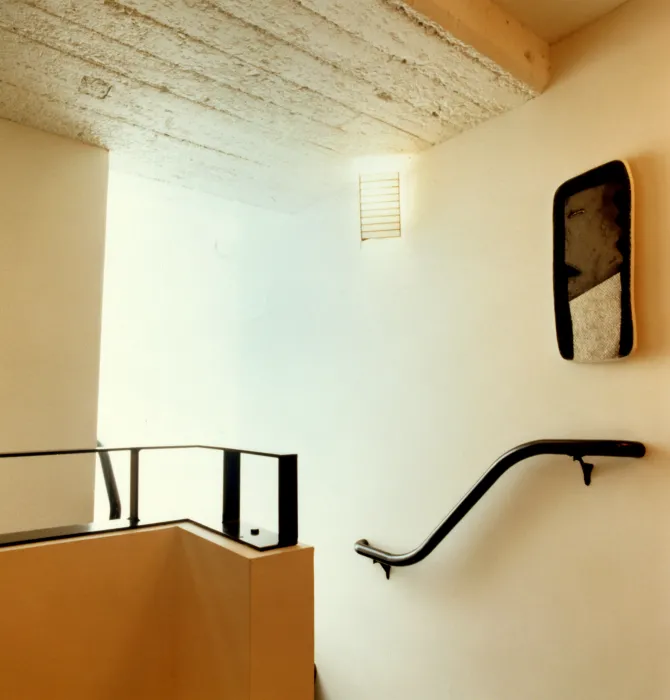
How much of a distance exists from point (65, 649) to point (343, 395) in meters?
1.46

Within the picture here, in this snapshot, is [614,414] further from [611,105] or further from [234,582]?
[234,582]

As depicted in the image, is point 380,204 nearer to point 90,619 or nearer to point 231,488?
point 231,488

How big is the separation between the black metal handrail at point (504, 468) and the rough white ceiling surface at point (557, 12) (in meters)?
1.25

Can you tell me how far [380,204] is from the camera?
2311mm

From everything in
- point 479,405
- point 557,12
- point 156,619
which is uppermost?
point 557,12

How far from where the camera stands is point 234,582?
4.58 ft

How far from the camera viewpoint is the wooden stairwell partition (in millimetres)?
1372

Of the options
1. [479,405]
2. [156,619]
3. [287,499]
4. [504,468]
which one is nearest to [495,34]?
[479,405]

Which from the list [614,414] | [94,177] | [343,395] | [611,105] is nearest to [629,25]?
[611,105]

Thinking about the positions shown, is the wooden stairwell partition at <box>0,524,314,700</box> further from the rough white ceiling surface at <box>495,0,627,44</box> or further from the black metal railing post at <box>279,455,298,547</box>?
the rough white ceiling surface at <box>495,0,627,44</box>

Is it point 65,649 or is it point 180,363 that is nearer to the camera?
point 65,649

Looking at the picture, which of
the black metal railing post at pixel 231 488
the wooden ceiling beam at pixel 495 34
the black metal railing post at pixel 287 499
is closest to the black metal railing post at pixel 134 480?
the black metal railing post at pixel 231 488

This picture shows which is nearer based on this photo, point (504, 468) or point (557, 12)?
point (557, 12)

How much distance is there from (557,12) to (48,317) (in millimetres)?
2099
